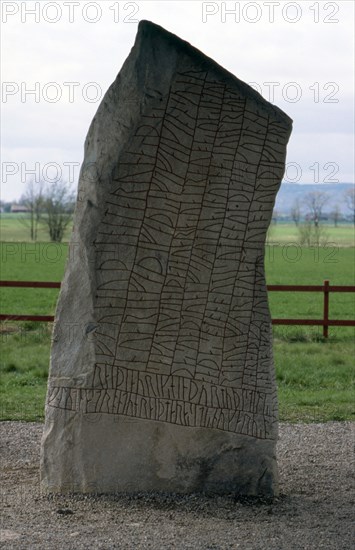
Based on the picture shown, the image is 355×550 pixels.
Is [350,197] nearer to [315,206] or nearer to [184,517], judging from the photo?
[315,206]

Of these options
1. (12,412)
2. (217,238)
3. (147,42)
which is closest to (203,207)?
(217,238)

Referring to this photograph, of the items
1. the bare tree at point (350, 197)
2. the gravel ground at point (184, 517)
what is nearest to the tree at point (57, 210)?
the gravel ground at point (184, 517)

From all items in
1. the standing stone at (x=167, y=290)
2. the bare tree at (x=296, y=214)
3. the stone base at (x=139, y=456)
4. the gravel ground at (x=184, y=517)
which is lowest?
the gravel ground at (x=184, y=517)

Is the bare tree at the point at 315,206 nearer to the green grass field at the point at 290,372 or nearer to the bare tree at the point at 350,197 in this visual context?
the bare tree at the point at 350,197

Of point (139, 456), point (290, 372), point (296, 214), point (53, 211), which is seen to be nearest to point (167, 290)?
point (139, 456)

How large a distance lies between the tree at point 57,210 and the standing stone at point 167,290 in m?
31.8

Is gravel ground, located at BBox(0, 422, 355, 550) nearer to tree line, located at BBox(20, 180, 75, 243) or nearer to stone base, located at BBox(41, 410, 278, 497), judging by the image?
stone base, located at BBox(41, 410, 278, 497)

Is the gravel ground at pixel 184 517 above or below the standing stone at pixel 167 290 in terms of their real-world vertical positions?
below

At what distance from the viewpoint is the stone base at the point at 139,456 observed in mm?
6703

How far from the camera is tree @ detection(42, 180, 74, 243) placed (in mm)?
39469

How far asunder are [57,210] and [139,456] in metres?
34.6

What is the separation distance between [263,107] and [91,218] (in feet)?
4.57

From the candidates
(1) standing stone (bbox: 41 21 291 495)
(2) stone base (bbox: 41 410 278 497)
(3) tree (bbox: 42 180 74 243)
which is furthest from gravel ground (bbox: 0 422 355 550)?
(3) tree (bbox: 42 180 74 243)

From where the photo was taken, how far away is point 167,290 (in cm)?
668
